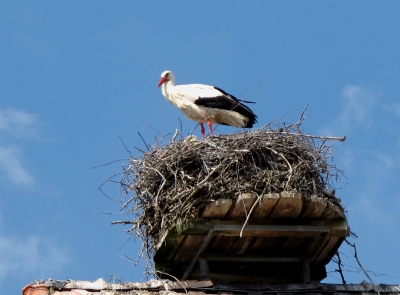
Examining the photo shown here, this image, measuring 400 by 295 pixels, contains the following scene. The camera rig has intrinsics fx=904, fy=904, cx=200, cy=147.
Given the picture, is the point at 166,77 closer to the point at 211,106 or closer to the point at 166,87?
the point at 166,87

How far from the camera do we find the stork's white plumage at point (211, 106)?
10.1 m

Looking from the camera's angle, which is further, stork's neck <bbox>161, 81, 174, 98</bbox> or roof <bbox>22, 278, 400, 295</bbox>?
stork's neck <bbox>161, 81, 174, 98</bbox>

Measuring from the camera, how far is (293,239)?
695 cm

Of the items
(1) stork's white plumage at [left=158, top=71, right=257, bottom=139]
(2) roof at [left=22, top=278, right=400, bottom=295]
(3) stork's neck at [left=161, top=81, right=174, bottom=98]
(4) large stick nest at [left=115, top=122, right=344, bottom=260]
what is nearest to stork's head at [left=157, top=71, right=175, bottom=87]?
(3) stork's neck at [left=161, top=81, right=174, bottom=98]

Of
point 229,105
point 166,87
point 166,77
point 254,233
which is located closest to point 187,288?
point 254,233

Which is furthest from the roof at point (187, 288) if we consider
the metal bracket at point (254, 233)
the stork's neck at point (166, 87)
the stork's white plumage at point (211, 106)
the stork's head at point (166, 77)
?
the stork's head at point (166, 77)

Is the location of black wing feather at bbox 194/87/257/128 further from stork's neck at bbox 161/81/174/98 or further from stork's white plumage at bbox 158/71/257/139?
stork's neck at bbox 161/81/174/98

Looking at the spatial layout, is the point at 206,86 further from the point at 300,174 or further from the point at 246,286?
the point at 246,286

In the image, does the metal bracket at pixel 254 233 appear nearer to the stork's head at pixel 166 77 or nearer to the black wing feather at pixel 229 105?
the black wing feather at pixel 229 105

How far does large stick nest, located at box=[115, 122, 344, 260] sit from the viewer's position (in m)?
6.83

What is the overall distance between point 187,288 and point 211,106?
398 centimetres

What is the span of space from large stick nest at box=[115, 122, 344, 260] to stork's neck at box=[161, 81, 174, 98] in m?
2.94

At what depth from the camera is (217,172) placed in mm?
7090

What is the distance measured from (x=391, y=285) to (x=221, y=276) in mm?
1299
